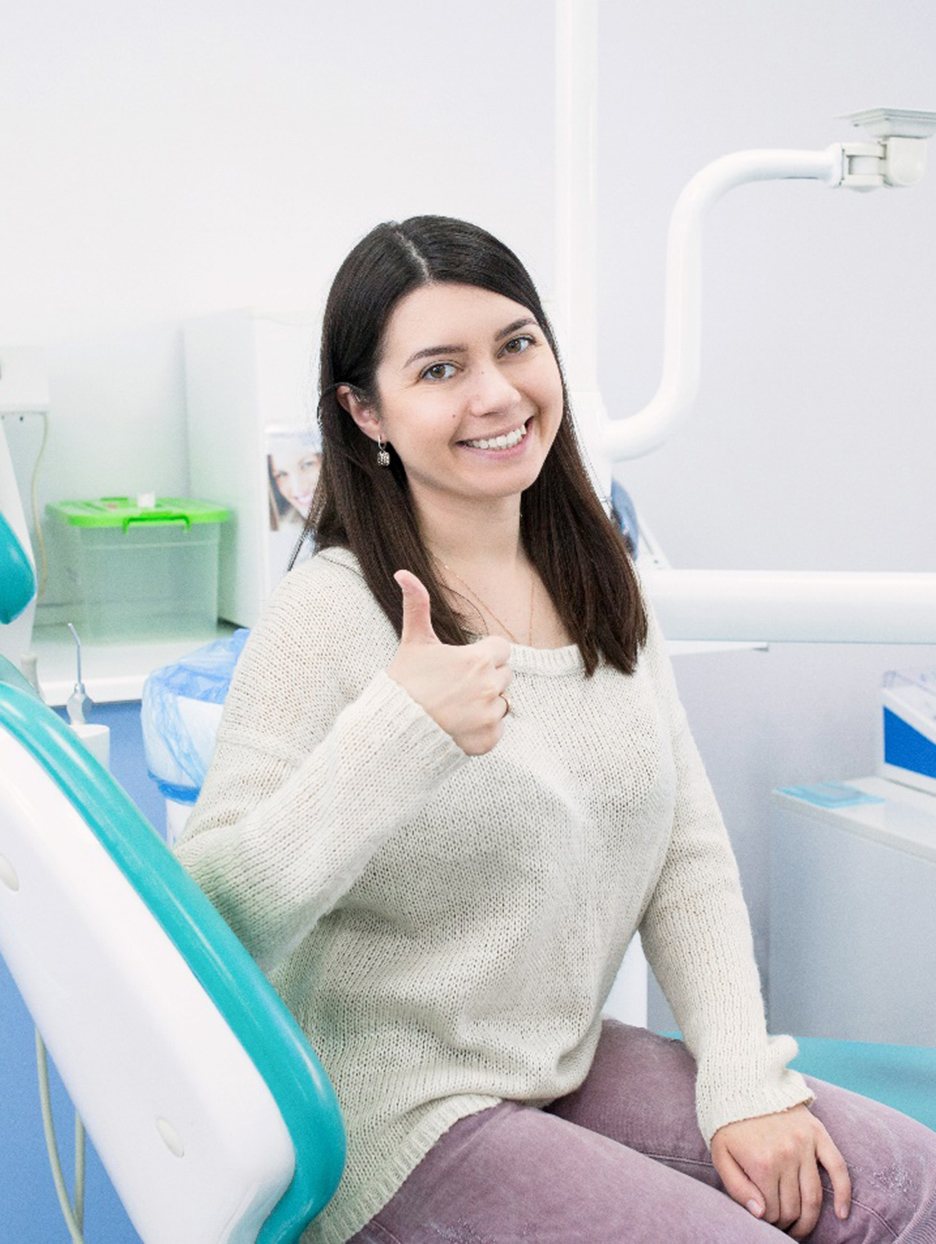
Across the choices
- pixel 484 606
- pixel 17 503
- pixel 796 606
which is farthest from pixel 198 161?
pixel 484 606

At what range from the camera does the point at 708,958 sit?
127 centimetres

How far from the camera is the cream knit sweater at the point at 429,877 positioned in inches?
38.2

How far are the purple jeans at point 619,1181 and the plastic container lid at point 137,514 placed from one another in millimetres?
1445

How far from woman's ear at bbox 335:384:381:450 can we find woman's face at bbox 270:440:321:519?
1099 millimetres

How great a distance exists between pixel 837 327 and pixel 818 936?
145cm

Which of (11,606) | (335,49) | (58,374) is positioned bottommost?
(11,606)

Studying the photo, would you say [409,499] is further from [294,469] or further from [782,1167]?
[294,469]

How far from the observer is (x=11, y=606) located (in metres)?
1.09

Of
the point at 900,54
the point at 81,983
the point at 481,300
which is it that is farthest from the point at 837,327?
the point at 81,983

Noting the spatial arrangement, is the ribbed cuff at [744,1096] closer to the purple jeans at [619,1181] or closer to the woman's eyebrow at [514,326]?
the purple jeans at [619,1181]

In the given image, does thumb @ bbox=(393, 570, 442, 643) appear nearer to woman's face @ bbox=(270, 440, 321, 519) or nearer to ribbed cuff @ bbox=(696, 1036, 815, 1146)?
ribbed cuff @ bbox=(696, 1036, 815, 1146)

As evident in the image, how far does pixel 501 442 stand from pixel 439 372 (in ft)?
0.24

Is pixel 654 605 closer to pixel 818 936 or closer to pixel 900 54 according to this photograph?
pixel 818 936

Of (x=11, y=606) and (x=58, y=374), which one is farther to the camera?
(x=58, y=374)
